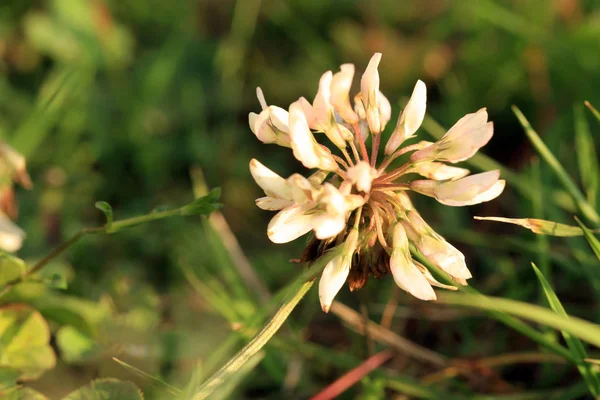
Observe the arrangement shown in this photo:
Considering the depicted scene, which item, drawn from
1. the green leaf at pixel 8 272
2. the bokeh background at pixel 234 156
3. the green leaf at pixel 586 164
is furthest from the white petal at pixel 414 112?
the green leaf at pixel 8 272

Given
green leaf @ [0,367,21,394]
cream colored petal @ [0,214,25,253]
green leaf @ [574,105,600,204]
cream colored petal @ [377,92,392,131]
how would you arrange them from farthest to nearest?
1. green leaf @ [574,105,600,204]
2. cream colored petal @ [0,214,25,253]
3. green leaf @ [0,367,21,394]
4. cream colored petal @ [377,92,392,131]

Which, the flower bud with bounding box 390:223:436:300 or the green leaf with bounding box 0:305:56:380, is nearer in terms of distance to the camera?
the flower bud with bounding box 390:223:436:300

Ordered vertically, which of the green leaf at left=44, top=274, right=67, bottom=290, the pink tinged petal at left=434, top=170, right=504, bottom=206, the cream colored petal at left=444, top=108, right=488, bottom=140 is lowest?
the green leaf at left=44, top=274, right=67, bottom=290

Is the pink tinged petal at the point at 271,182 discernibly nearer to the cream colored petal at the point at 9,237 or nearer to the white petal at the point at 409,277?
the white petal at the point at 409,277

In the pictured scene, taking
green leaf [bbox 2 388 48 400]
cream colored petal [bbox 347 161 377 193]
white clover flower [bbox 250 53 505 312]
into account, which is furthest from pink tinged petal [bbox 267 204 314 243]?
green leaf [bbox 2 388 48 400]

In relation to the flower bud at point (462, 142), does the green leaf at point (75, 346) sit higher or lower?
lower

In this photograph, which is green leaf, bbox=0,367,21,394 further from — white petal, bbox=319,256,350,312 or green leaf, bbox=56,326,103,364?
white petal, bbox=319,256,350,312

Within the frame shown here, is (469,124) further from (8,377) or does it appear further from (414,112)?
(8,377)
